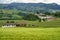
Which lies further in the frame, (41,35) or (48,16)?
(48,16)

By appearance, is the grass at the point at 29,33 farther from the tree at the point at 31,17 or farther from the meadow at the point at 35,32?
the tree at the point at 31,17

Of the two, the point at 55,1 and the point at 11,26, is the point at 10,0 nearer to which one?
the point at 11,26

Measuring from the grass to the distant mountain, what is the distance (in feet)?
1.55

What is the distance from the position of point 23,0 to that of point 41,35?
92 centimetres

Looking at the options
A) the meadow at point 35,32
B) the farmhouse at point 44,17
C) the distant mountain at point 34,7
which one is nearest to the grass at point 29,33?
the meadow at point 35,32

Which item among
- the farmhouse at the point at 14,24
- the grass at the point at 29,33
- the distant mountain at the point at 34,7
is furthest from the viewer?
the distant mountain at the point at 34,7

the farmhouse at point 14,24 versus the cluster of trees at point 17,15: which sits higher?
the cluster of trees at point 17,15

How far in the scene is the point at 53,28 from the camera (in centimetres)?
377

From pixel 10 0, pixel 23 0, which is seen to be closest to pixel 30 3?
pixel 23 0

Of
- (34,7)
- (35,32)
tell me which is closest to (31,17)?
(34,7)

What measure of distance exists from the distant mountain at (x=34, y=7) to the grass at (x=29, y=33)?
1.55ft

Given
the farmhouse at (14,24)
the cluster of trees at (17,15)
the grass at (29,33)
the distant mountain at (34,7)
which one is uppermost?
the distant mountain at (34,7)

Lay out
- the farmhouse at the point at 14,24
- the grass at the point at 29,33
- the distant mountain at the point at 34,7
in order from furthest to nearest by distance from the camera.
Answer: the distant mountain at the point at 34,7 → the farmhouse at the point at 14,24 → the grass at the point at 29,33

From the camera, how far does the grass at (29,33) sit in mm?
3562
